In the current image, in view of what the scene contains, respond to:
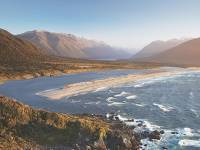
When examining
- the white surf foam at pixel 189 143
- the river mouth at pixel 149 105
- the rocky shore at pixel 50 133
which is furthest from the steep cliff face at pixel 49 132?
the white surf foam at pixel 189 143

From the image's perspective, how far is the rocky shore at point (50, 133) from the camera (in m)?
41.2

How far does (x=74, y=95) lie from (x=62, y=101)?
10994 millimetres

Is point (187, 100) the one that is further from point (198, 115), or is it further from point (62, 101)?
point (62, 101)

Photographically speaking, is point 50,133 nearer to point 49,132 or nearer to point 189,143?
point 49,132

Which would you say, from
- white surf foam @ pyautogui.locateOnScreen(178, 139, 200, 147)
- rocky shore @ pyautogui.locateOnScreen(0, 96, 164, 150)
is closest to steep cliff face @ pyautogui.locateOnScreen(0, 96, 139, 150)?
rocky shore @ pyautogui.locateOnScreen(0, 96, 164, 150)

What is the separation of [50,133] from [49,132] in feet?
0.84

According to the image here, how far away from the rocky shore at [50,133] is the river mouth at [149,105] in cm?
601

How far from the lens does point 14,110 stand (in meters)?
44.5

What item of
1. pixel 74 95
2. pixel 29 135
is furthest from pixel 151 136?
pixel 74 95

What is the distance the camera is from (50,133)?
43.7 meters

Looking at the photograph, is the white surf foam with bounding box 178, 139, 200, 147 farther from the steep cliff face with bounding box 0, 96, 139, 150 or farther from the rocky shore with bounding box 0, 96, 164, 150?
the steep cliff face with bounding box 0, 96, 139, 150

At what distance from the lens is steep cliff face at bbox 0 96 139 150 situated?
41.3m

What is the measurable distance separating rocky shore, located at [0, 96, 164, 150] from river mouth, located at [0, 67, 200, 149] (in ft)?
19.7

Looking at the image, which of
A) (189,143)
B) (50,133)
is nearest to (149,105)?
(189,143)
